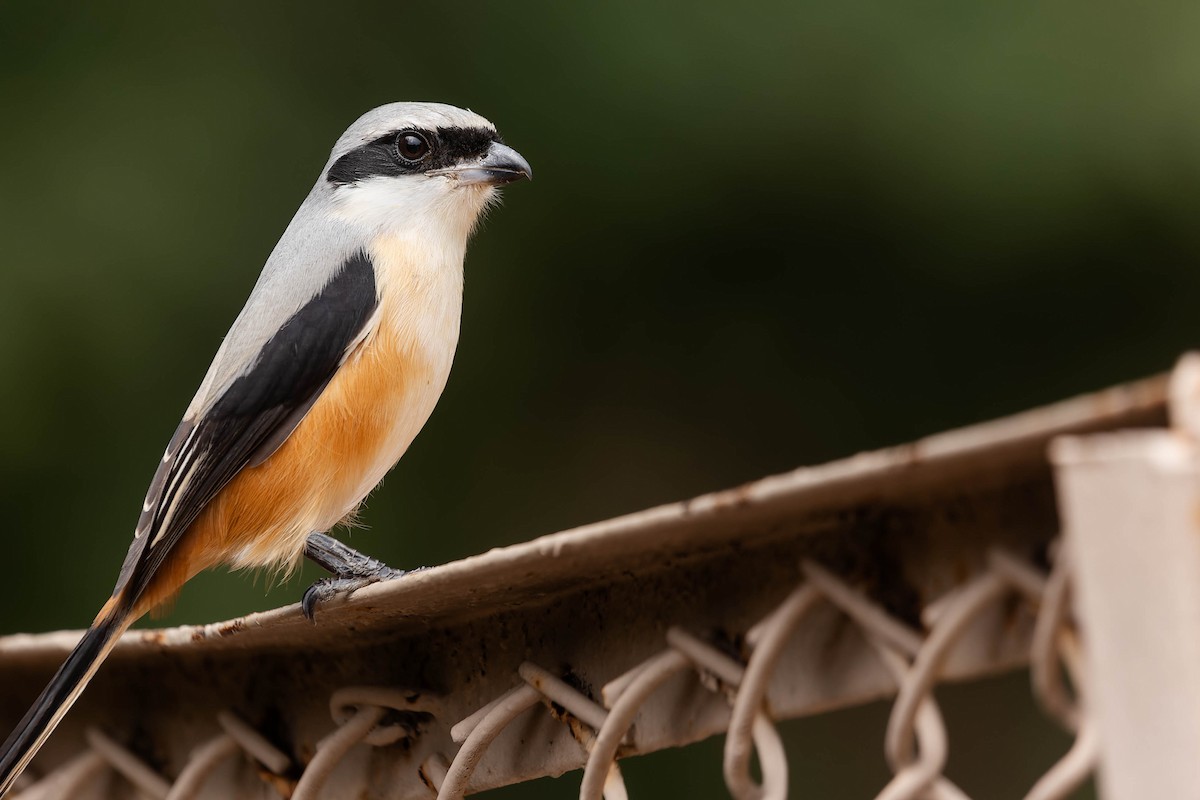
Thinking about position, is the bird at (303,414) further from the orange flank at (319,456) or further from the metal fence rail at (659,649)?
the metal fence rail at (659,649)

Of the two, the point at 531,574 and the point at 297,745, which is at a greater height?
the point at 531,574

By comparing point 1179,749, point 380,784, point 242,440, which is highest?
point 242,440

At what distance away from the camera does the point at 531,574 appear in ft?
3.13

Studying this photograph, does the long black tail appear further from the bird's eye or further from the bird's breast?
the bird's eye

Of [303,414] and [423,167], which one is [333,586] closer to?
[303,414]

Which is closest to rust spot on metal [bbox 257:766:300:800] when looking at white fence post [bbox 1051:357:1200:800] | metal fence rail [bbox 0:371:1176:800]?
metal fence rail [bbox 0:371:1176:800]

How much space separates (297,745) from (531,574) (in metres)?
0.46

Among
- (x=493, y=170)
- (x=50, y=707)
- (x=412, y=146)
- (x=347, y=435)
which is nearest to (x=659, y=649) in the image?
(x=50, y=707)

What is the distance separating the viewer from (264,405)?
2.37 metres

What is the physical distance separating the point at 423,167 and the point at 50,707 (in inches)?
63.0

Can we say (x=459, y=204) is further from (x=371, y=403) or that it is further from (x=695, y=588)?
(x=695, y=588)

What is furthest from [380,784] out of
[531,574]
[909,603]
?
[909,603]

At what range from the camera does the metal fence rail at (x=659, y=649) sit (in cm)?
65

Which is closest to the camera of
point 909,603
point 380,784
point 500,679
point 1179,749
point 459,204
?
point 1179,749
